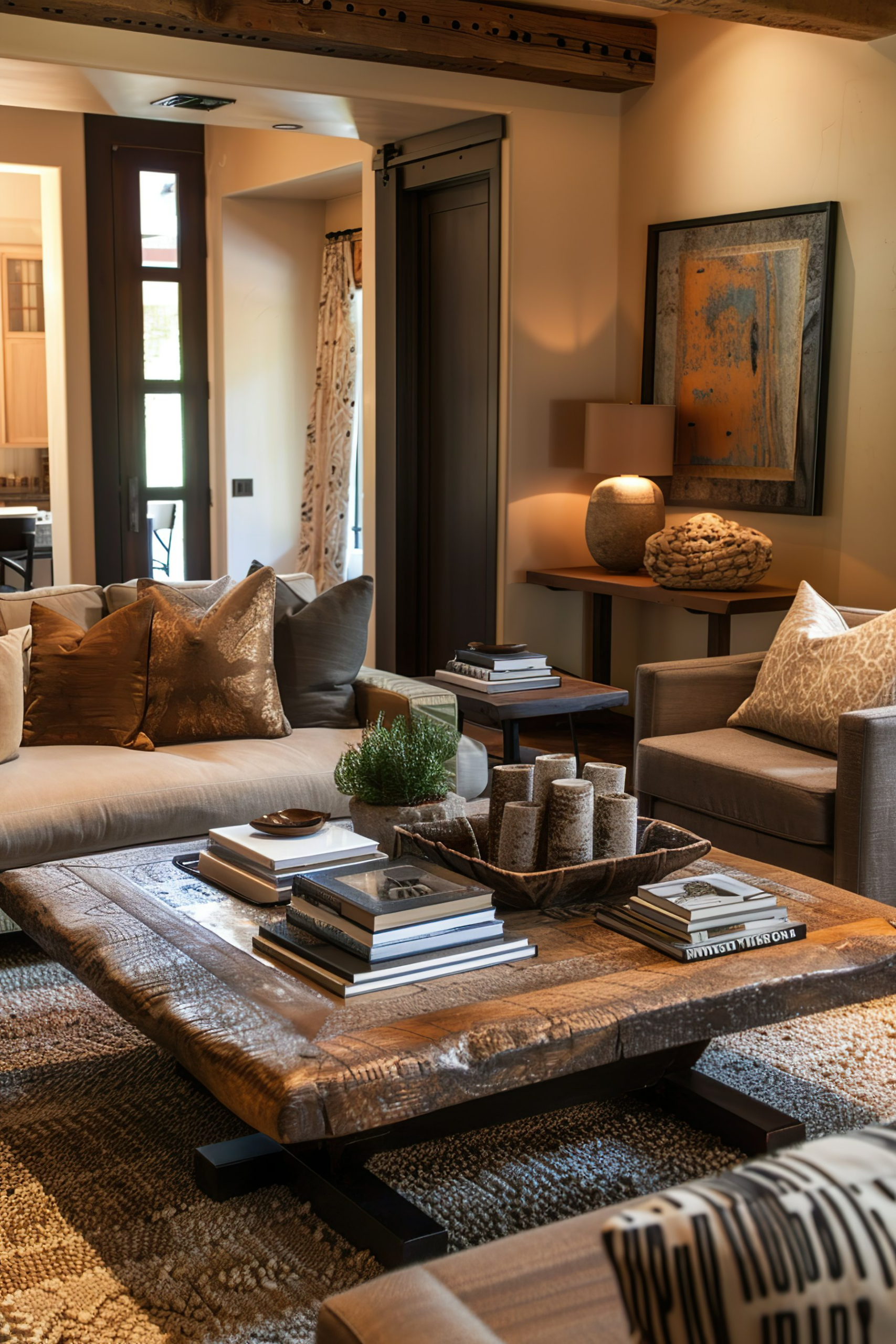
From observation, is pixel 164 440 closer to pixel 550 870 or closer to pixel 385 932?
pixel 550 870

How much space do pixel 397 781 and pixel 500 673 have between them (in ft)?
5.37

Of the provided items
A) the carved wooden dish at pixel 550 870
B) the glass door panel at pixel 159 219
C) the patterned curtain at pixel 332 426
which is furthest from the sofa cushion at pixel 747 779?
the glass door panel at pixel 159 219

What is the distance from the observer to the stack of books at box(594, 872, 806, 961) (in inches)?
77.2

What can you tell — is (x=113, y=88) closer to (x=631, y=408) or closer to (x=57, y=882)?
(x=631, y=408)

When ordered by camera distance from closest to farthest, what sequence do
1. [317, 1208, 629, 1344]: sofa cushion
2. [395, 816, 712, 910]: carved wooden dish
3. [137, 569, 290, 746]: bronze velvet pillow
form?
[317, 1208, 629, 1344]: sofa cushion → [395, 816, 712, 910]: carved wooden dish → [137, 569, 290, 746]: bronze velvet pillow

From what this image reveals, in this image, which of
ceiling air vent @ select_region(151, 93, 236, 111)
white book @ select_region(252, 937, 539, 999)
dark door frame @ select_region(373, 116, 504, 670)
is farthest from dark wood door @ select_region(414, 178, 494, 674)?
white book @ select_region(252, 937, 539, 999)

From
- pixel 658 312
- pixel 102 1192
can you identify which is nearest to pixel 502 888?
pixel 102 1192

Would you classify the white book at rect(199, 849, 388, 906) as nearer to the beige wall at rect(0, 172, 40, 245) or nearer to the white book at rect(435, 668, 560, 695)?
the white book at rect(435, 668, 560, 695)

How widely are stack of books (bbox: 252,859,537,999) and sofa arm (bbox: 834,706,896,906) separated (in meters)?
1.34

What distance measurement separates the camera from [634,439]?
200 inches

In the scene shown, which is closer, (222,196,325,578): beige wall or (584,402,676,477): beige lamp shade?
(584,402,676,477): beige lamp shade

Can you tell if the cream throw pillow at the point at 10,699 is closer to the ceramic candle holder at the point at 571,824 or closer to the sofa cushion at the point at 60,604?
the sofa cushion at the point at 60,604

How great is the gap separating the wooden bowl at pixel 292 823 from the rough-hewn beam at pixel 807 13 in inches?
117

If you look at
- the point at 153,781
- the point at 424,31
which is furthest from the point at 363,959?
the point at 424,31
